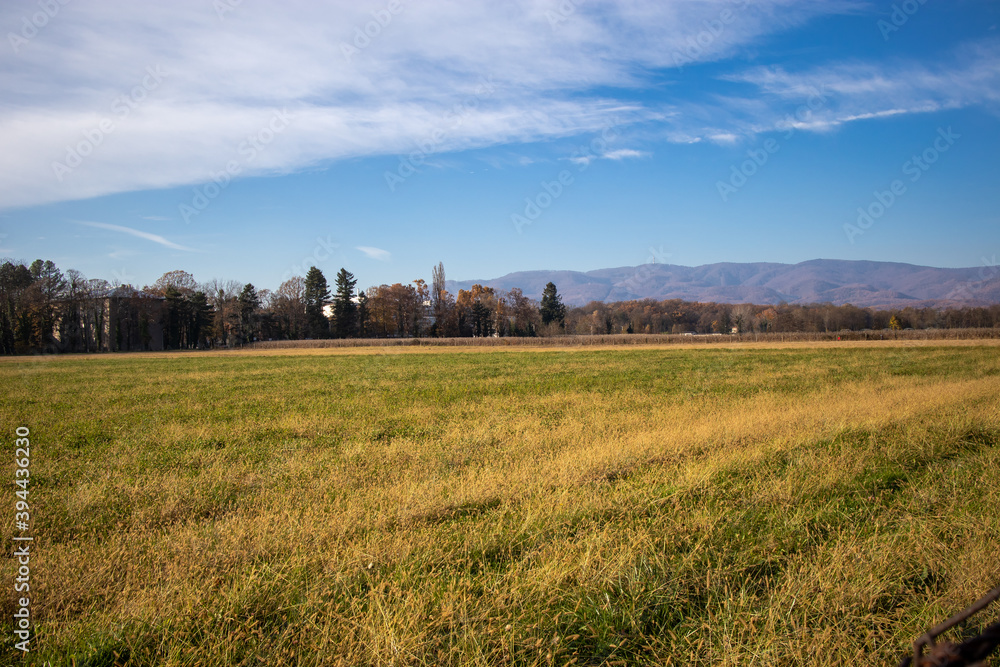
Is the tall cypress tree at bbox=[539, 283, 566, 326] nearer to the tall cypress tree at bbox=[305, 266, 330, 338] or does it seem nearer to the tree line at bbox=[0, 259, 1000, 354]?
the tree line at bbox=[0, 259, 1000, 354]

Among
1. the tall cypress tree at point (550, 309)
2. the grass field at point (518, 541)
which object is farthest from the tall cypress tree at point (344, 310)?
the grass field at point (518, 541)

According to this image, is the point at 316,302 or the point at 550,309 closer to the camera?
the point at 316,302

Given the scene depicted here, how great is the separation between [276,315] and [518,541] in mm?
117733

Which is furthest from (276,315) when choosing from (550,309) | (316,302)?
(550,309)

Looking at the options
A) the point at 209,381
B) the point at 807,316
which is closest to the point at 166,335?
the point at 209,381

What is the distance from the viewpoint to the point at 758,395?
723 inches

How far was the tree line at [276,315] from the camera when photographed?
8288 cm

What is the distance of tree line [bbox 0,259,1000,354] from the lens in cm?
8288

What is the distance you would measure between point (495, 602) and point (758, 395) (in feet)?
55.1

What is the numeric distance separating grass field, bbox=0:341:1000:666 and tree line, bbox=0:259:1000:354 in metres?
93.7

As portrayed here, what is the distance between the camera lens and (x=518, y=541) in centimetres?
571

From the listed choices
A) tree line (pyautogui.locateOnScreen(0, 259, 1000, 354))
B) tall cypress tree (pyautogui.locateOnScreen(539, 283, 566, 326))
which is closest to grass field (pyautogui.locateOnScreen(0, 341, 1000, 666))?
tree line (pyautogui.locateOnScreen(0, 259, 1000, 354))

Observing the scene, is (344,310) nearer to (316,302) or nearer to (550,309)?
(316,302)

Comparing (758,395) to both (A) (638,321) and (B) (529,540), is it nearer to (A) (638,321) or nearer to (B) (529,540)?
(B) (529,540)
